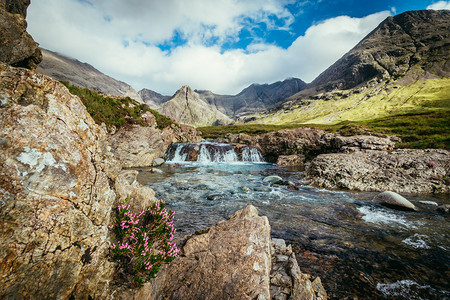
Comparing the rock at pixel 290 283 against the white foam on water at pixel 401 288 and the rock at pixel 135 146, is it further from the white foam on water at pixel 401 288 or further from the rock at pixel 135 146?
the rock at pixel 135 146

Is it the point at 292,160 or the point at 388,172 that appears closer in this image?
the point at 388,172

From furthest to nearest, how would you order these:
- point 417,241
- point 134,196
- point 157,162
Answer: point 157,162 → point 417,241 → point 134,196

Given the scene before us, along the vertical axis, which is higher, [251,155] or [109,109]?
[109,109]

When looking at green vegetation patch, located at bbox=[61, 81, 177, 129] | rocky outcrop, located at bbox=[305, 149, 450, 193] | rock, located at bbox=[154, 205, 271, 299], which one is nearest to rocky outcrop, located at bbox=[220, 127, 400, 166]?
rocky outcrop, located at bbox=[305, 149, 450, 193]

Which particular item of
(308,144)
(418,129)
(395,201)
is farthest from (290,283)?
(418,129)

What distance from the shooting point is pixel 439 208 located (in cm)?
1009

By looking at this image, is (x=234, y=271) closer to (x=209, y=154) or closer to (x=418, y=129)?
(x=209, y=154)

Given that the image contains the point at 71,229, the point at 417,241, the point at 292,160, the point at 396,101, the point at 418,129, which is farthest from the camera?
the point at 396,101

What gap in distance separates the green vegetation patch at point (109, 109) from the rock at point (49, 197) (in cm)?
2123

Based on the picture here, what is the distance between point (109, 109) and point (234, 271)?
2988cm

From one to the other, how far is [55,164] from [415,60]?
29570cm

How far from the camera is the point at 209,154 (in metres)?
35.2

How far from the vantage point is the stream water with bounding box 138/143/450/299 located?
199 inches

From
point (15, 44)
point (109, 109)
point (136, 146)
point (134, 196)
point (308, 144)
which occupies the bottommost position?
point (308, 144)
